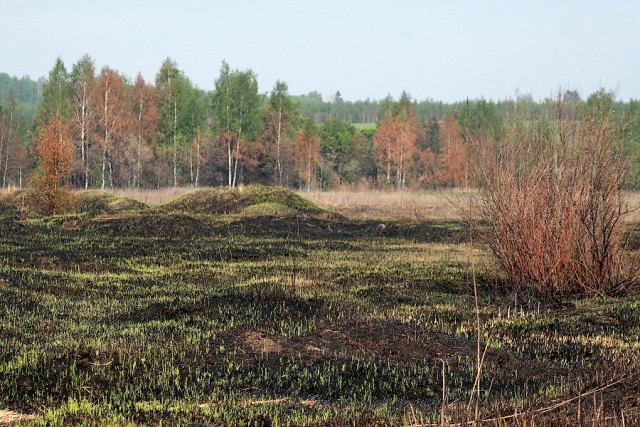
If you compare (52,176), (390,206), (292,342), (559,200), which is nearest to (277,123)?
(390,206)

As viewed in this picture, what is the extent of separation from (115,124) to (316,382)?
57.0 metres

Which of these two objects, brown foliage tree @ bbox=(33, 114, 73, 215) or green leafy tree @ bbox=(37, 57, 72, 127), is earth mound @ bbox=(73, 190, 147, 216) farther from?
green leafy tree @ bbox=(37, 57, 72, 127)

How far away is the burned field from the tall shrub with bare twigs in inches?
32.5

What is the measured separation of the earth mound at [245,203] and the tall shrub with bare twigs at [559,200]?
19.5 meters

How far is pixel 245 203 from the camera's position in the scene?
1480 inches

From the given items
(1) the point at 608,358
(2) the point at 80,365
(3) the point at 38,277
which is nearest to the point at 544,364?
(1) the point at 608,358

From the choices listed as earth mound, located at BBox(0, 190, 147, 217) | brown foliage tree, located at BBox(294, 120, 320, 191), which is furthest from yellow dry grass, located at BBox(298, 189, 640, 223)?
brown foliage tree, located at BBox(294, 120, 320, 191)

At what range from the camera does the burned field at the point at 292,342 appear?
7.71m

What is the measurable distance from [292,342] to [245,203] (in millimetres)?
26917

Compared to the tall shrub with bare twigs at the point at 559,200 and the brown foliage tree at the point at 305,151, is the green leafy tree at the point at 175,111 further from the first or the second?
the tall shrub with bare twigs at the point at 559,200

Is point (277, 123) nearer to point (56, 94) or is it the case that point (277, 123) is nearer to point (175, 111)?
point (175, 111)

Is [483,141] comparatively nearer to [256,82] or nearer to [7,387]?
[7,387]

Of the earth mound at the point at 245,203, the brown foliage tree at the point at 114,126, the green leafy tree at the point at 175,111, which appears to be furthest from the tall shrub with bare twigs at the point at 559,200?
the green leafy tree at the point at 175,111

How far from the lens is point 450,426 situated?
20.7 feet
